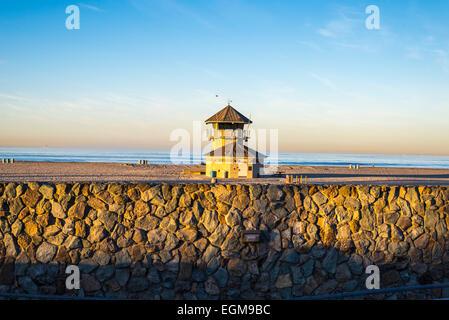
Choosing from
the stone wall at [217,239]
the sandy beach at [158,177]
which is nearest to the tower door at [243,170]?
the sandy beach at [158,177]

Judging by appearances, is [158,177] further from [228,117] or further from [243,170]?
[228,117]

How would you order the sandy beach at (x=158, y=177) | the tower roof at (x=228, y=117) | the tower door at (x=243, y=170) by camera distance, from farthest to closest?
the tower door at (x=243, y=170), the sandy beach at (x=158, y=177), the tower roof at (x=228, y=117)

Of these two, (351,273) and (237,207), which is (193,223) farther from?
(351,273)

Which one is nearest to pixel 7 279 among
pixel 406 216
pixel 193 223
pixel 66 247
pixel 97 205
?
pixel 66 247

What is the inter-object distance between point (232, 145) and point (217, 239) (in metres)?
25.3

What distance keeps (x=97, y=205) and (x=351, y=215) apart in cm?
514

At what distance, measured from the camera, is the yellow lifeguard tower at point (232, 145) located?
32.4 meters

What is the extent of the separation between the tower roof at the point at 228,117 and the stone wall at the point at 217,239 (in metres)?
24.6

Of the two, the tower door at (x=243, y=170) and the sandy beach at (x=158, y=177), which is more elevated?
the tower door at (x=243, y=170)

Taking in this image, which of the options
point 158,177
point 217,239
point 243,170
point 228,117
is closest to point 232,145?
point 228,117

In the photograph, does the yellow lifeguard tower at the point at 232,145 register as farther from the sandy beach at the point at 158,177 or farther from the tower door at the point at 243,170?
the sandy beach at the point at 158,177

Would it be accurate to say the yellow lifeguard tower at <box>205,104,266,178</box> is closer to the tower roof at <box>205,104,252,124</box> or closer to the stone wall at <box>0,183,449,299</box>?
the tower roof at <box>205,104,252,124</box>

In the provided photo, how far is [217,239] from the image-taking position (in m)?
7.34

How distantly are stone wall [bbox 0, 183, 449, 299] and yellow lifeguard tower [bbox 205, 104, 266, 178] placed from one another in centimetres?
2469
